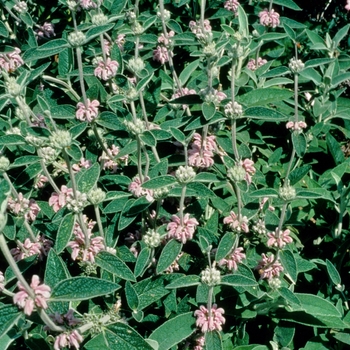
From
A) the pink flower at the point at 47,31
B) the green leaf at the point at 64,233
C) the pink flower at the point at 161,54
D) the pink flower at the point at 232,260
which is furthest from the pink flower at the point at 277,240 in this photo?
the pink flower at the point at 47,31

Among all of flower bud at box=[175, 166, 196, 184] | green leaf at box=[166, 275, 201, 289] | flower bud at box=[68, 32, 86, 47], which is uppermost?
flower bud at box=[68, 32, 86, 47]

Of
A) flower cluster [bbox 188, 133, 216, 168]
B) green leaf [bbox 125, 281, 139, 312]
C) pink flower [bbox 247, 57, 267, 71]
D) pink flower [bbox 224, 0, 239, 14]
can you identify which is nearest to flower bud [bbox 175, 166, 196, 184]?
flower cluster [bbox 188, 133, 216, 168]

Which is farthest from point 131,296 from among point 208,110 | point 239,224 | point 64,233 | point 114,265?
point 208,110

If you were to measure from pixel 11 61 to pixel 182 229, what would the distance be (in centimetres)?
120

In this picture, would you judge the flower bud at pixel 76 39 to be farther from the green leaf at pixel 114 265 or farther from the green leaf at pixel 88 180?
the green leaf at pixel 114 265

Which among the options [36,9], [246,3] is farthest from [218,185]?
[36,9]

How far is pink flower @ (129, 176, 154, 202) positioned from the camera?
1.93 meters

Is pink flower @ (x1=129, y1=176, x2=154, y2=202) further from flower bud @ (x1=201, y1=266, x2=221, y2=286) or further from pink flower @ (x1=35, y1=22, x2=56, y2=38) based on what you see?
pink flower @ (x1=35, y1=22, x2=56, y2=38)

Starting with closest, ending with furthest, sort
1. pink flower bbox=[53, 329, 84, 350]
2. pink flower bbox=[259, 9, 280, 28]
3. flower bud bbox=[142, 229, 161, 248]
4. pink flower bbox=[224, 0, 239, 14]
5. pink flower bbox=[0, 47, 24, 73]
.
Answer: pink flower bbox=[53, 329, 84, 350] < flower bud bbox=[142, 229, 161, 248] < pink flower bbox=[0, 47, 24, 73] < pink flower bbox=[259, 9, 280, 28] < pink flower bbox=[224, 0, 239, 14]

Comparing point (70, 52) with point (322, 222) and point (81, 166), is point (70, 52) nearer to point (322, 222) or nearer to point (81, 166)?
point (81, 166)

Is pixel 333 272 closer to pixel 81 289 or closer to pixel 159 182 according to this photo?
pixel 159 182

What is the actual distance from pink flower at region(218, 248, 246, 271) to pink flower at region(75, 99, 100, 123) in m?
0.79

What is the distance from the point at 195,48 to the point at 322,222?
4.13 ft

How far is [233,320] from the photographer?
2244 mm
